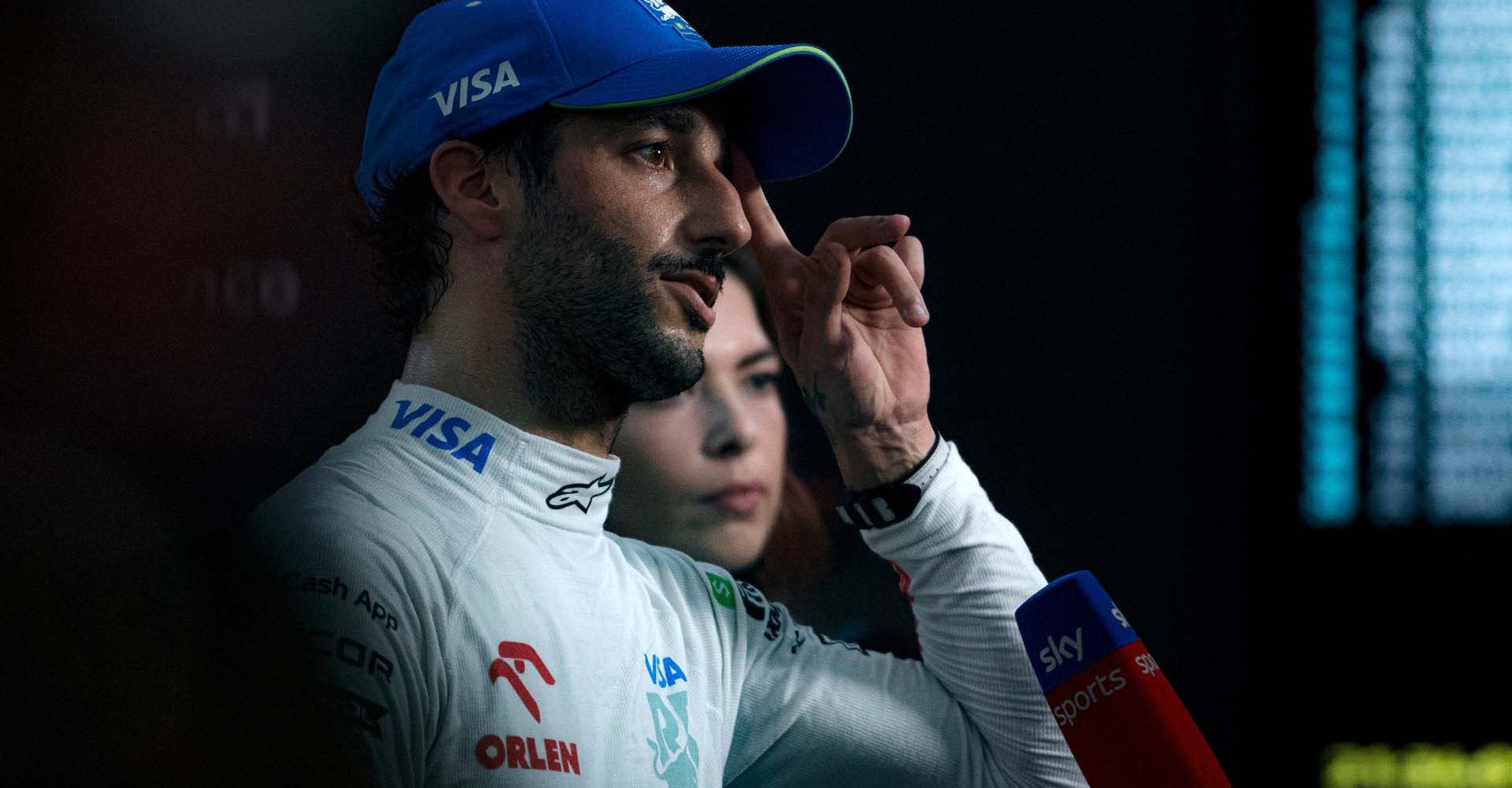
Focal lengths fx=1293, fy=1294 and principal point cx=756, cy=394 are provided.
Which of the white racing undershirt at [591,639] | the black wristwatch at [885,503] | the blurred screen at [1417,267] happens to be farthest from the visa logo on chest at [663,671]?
the blurred screen at [1417,267]

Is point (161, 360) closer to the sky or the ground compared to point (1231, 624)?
closer to the sky

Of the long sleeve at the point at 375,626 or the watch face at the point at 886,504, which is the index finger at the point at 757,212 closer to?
the watch face at the point at 886,504

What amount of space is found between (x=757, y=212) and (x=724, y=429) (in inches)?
9.5

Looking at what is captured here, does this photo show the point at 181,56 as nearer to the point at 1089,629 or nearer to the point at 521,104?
the point at 521,104

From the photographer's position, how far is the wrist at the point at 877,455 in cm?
111

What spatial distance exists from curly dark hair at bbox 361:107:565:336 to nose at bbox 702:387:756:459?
0.32 metres

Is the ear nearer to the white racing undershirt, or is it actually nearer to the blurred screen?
the white racing undershirt

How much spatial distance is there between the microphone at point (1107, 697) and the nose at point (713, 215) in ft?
1.16

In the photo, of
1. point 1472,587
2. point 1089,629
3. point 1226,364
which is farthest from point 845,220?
point 1472,587

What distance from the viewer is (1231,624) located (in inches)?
58.9

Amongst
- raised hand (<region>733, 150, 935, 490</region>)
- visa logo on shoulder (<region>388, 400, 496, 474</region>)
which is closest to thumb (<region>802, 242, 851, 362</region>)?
raised hand (<region>733, 150, 935, 490</region>)

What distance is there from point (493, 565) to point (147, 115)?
0.36 m

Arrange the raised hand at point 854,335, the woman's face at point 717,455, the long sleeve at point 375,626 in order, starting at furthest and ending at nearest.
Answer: the woman's face at point 717,455, the raised hand at point 854,335, the long sleeve at point 375,626

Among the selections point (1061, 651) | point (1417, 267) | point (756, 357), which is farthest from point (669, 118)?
point (1417, 267)
